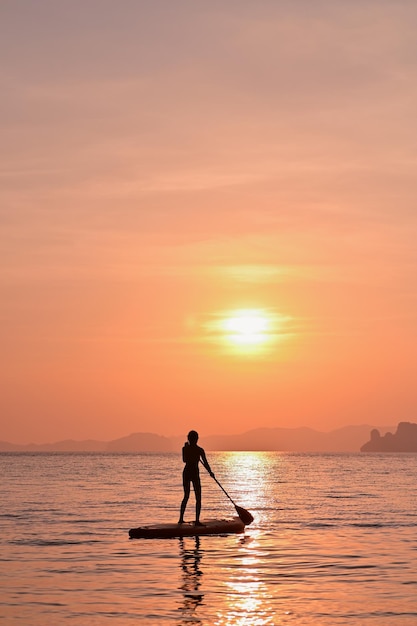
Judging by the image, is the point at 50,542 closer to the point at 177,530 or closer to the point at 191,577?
the point at 177,530

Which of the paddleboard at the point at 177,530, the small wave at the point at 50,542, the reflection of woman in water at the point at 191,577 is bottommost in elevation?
the reflection of woman in water at the point at 191,577

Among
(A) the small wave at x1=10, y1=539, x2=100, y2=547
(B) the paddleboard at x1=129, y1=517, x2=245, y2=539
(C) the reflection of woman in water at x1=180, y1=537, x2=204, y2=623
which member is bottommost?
(C) the reflection of woman in water at x1=180, y1=537, x2=204, y2=623

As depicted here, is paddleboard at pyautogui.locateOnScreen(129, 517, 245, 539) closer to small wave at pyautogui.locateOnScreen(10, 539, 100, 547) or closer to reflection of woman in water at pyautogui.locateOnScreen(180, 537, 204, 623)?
reflection of woman in water at pyautogui.locateOnScreen(180, 537, 204, 623)

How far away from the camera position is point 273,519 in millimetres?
39719

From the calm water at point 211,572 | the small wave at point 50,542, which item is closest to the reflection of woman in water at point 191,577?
the calm water at point 211,572

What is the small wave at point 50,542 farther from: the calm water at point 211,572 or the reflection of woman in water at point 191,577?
the reflection of woman in water at point 191,577

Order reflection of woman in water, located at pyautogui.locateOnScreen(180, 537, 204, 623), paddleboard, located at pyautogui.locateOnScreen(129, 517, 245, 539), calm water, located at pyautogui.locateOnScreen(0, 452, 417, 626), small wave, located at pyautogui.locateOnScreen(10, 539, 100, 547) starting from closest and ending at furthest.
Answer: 1. calm water, located at pyautogui.locateOnScreen(0, 452, 417, 626)
2. reflection of woman in water, located at pyautogui.locateOnScreen(180, 537, 204, 623)
3. small wave, located at pyautogui.locateOnScreen(10, 539, 100, 547)
4. paddleboard, located at pyautogui.locateOnScreen(129, 517, 245, 539)

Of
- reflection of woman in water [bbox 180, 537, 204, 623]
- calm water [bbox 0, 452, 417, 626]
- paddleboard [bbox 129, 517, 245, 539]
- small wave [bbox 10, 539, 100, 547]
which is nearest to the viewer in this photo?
calm water [bbox 0, 452, 417, 626]

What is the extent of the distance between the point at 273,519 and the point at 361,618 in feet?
74.1

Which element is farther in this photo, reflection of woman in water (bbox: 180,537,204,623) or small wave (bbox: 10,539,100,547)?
small wave (bbox: 10,539,100,547)

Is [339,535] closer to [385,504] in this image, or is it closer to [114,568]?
[114,568]

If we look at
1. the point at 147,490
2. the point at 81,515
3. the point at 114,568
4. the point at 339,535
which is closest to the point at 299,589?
the point at 114,568

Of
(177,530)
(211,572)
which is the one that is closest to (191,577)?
(211,572)

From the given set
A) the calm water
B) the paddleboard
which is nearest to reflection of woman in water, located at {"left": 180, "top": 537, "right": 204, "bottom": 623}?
the calm water
